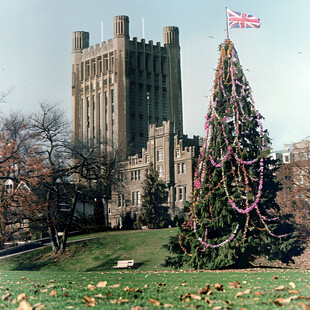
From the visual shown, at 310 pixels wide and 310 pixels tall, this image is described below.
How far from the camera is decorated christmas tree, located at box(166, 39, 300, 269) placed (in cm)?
2039

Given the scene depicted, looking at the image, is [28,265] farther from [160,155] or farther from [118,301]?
[118,301]

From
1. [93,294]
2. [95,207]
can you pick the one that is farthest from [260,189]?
[95,207]

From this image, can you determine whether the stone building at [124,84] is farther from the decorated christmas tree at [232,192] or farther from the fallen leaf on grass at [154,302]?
the fallen leaf on grass at [154,302]

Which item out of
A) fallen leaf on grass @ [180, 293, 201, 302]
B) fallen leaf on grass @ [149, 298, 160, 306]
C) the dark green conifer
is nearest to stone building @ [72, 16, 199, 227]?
the dark green conifer

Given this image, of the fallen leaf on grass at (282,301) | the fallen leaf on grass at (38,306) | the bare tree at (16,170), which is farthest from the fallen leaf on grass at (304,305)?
the bare tree at (16,170)

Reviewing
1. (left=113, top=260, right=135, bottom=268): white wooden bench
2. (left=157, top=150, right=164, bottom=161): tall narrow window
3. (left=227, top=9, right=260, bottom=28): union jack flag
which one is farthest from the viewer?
(left=157, top=150, right=164, bottom=161): tall narrow window

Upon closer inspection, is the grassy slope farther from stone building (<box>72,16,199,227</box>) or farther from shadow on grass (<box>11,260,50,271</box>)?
stone building (<box>72,16,199,227</box>)

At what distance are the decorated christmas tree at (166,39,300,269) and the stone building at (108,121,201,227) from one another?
11.6 metres

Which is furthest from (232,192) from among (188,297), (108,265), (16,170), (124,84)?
(124,84)

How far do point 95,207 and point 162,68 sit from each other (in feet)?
101

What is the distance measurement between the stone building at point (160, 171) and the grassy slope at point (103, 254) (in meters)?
2.22

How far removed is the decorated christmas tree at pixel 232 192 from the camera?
20.4 m

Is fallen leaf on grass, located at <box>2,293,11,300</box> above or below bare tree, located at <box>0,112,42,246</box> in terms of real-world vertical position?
below

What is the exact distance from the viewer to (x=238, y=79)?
21.5 meters
